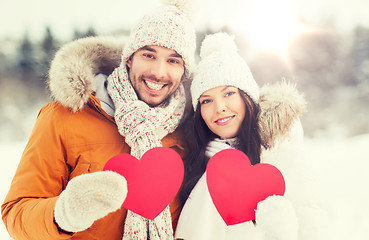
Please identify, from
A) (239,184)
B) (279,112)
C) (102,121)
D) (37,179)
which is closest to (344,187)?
(279,112)

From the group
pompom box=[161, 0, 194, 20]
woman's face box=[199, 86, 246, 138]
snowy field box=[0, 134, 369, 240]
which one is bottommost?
snowy field box=[0, 134, 369, 240]

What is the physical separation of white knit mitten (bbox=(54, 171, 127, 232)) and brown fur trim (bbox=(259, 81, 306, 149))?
2.66 ft

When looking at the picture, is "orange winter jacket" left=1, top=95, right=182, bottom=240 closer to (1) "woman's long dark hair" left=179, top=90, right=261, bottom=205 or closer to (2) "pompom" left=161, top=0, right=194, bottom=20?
(1) "woman's long dark hair" left=179, top=90, right=261, bottom=205

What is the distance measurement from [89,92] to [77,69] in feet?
0.44

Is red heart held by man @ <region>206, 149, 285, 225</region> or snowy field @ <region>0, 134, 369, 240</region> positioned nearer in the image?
red heart held by man @ <region>206, 149, 285, 225</region>

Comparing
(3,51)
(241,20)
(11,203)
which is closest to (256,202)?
→ (11,203)

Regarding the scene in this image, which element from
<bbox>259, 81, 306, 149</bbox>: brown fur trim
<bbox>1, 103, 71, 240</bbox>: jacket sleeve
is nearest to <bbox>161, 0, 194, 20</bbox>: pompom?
<bbox>259, 81, 306, 149</bbox>: brown fur trim

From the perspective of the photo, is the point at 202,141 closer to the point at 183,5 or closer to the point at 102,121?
the point at 102,121

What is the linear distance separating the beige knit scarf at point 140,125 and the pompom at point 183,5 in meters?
0.45

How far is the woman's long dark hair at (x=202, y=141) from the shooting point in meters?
1.45

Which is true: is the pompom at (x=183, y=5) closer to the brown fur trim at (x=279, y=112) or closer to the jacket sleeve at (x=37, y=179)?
Answer: the brown fur trim at (x=279, y=112)

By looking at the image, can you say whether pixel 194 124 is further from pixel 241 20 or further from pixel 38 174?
pixel 241 20

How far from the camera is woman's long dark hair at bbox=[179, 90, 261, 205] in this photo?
1.45 meters

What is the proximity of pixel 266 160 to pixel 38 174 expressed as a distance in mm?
1054
